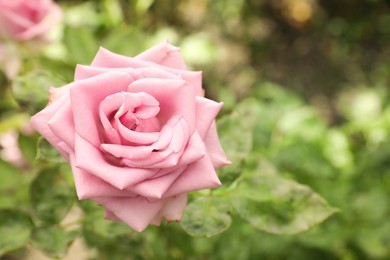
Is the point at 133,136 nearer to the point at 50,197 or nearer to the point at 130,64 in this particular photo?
the point at 130,64

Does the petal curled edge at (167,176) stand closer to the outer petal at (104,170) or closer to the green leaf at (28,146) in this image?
the outer petal at (104,170)

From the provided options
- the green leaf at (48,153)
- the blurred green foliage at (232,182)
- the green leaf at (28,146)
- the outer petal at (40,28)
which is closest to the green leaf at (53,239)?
the blurred green foliage at (232,182)

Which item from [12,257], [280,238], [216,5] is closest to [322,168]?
[280,238]

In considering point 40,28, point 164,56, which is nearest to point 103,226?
point 164,56

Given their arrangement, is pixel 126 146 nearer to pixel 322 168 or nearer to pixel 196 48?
pixel 322 168

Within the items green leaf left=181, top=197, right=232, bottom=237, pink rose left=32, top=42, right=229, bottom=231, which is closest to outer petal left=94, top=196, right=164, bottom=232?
pink rose left=32, top=42, right=229, bottom=231

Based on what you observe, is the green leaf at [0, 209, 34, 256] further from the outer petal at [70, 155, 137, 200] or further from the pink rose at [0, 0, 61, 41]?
the pink rose at [0, 0, 61, 41]
